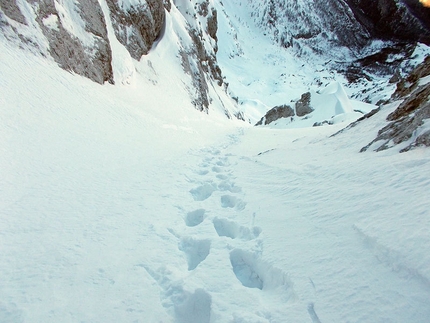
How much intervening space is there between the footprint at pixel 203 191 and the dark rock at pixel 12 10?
278 inches

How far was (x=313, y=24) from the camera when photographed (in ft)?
269

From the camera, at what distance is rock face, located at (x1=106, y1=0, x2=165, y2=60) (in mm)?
14219

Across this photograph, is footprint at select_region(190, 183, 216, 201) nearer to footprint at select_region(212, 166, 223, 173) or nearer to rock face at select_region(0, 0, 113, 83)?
footprint at select_region(212, 166, 223, 173)

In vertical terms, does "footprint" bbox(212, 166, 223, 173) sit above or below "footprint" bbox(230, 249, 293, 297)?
above

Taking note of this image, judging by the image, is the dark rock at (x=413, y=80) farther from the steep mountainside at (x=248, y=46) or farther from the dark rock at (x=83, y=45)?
the dark rock at (x=83, y=45)

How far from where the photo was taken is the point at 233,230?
116 inches

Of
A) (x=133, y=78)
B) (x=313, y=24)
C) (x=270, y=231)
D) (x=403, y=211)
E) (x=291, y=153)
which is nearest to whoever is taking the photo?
(x=403, y=211)

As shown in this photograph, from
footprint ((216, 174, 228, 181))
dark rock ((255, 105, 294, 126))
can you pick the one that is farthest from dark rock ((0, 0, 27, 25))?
dark rock ((255, 105, 294, 126))

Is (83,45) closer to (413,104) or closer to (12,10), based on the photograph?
(12,10)

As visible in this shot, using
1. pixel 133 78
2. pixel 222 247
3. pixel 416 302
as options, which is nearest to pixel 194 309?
pixel 222 247

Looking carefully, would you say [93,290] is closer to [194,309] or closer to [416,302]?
[194,309]

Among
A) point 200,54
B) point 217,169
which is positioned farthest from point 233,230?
point 200,54

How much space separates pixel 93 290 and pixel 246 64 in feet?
222

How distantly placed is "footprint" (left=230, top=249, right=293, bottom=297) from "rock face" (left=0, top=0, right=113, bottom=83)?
26.3 ft
